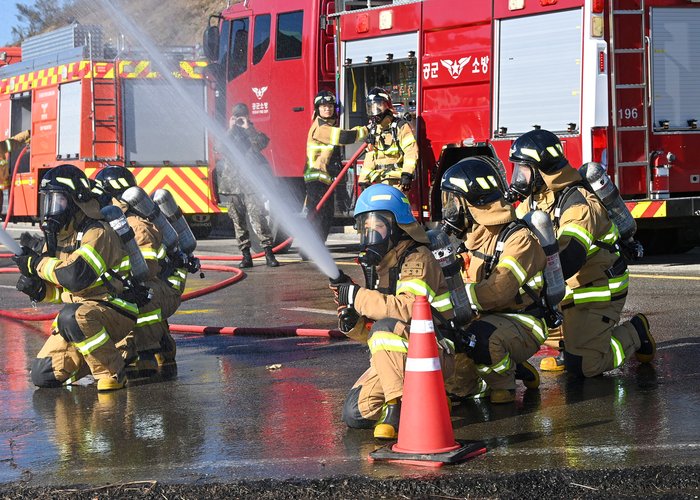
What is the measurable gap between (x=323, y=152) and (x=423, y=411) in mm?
8019

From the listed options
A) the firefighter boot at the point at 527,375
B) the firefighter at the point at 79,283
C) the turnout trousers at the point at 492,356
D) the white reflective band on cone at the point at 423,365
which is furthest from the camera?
the firefighter at the point at 79,283

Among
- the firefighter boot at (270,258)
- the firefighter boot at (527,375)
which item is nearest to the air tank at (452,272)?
the firefighter boot at (527,375)

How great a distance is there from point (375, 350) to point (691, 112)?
689 cm

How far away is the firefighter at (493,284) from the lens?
4859 mm

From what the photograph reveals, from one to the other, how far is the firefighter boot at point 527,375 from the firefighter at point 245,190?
730 cm

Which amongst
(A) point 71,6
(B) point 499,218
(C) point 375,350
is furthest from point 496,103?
(A) point 71,6

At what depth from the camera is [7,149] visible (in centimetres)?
1334

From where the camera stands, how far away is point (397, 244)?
181 inches

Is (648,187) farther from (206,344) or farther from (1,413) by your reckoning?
(1,413)

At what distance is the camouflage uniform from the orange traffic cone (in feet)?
27.6

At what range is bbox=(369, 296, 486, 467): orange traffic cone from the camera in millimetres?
3945

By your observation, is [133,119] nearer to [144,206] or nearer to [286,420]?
[144,206]

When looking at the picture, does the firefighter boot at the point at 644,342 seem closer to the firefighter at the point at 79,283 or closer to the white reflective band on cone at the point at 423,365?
the white reflective band on cone at the point at 423,365

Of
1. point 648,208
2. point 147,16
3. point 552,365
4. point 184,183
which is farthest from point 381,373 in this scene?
point 147,16
